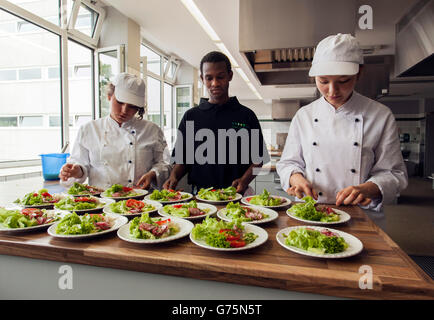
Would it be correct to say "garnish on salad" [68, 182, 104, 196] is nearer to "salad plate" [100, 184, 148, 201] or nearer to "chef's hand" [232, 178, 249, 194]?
"salad plate" [100, 184, 148, 201]

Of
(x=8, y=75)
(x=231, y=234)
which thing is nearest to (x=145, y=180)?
(x=231, y=234)

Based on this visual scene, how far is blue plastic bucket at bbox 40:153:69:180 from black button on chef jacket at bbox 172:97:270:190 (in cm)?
123

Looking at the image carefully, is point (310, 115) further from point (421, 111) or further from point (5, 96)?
point (421, 111)

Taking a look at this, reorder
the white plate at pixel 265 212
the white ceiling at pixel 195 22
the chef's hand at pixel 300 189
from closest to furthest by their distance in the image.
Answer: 1. the white plate at pixel 265 212
2. the chef's hand at pixel 300 189
3. the white ceiling at pixel 195 22

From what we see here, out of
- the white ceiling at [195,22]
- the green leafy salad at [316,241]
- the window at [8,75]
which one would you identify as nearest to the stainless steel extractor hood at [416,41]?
the white ceiling at [195,22]

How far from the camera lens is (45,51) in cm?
390

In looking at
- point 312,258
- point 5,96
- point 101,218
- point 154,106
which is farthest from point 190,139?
point 154,106

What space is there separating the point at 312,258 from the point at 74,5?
15.6 feet

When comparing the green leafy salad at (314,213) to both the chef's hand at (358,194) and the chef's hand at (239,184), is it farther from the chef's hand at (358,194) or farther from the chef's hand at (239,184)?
the chef's hand at (239,184)

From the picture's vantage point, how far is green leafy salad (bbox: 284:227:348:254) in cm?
94

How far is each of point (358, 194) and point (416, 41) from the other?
162cm

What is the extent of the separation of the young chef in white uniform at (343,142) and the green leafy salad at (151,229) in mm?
729

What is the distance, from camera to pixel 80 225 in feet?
3.70

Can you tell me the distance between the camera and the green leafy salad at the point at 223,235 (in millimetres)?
989
